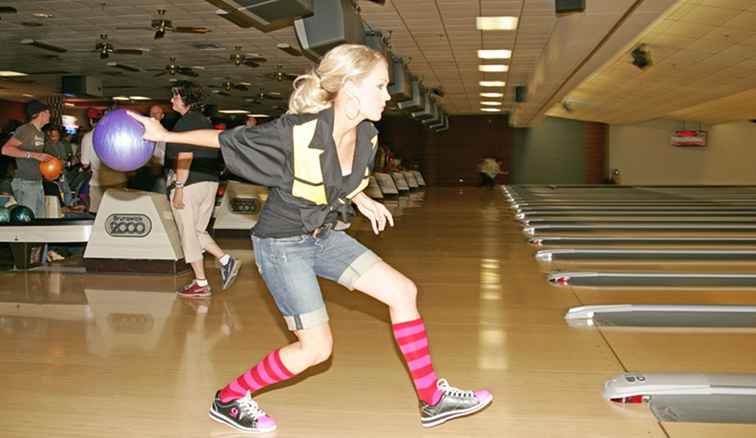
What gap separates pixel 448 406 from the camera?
2463 millimetres

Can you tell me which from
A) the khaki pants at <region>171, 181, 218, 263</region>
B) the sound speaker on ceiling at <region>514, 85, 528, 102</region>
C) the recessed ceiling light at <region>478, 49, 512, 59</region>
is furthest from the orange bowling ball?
the sound speaker on ceiling at <region>514, 85, 528, 102</region>

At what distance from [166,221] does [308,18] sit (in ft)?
6.32

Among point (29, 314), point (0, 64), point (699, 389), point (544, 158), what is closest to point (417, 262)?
point (29, 314)

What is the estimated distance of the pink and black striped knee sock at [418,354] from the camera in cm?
238

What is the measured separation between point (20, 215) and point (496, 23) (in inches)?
Answer: 253

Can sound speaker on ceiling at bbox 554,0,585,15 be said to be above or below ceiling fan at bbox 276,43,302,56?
below

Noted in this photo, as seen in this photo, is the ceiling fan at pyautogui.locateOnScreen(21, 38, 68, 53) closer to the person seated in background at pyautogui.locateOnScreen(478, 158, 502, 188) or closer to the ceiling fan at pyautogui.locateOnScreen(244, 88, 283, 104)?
the ceiling fan at pyautogui.locateOnScreen(244, 88, 283, 104)

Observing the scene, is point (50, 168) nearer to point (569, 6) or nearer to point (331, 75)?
point (331, 75)

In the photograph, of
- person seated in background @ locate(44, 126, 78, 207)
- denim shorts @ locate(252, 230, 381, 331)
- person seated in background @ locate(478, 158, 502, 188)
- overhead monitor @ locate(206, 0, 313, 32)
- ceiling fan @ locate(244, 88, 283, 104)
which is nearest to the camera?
denim shorts @ locate(252, 230, 381, 331)

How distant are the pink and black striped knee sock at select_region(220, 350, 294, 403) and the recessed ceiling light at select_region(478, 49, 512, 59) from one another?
10738 millimetres

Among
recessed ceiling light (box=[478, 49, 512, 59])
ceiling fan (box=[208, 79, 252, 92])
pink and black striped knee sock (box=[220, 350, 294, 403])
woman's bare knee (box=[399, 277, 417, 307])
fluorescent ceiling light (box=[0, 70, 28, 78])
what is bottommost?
pink and black striped knee sock (box=[220, 350, 294, 403])

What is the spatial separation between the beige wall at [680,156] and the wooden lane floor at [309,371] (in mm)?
22795

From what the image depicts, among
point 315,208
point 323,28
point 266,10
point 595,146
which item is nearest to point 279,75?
point 323,28

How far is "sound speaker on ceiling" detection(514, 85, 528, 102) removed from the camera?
17797 mm
